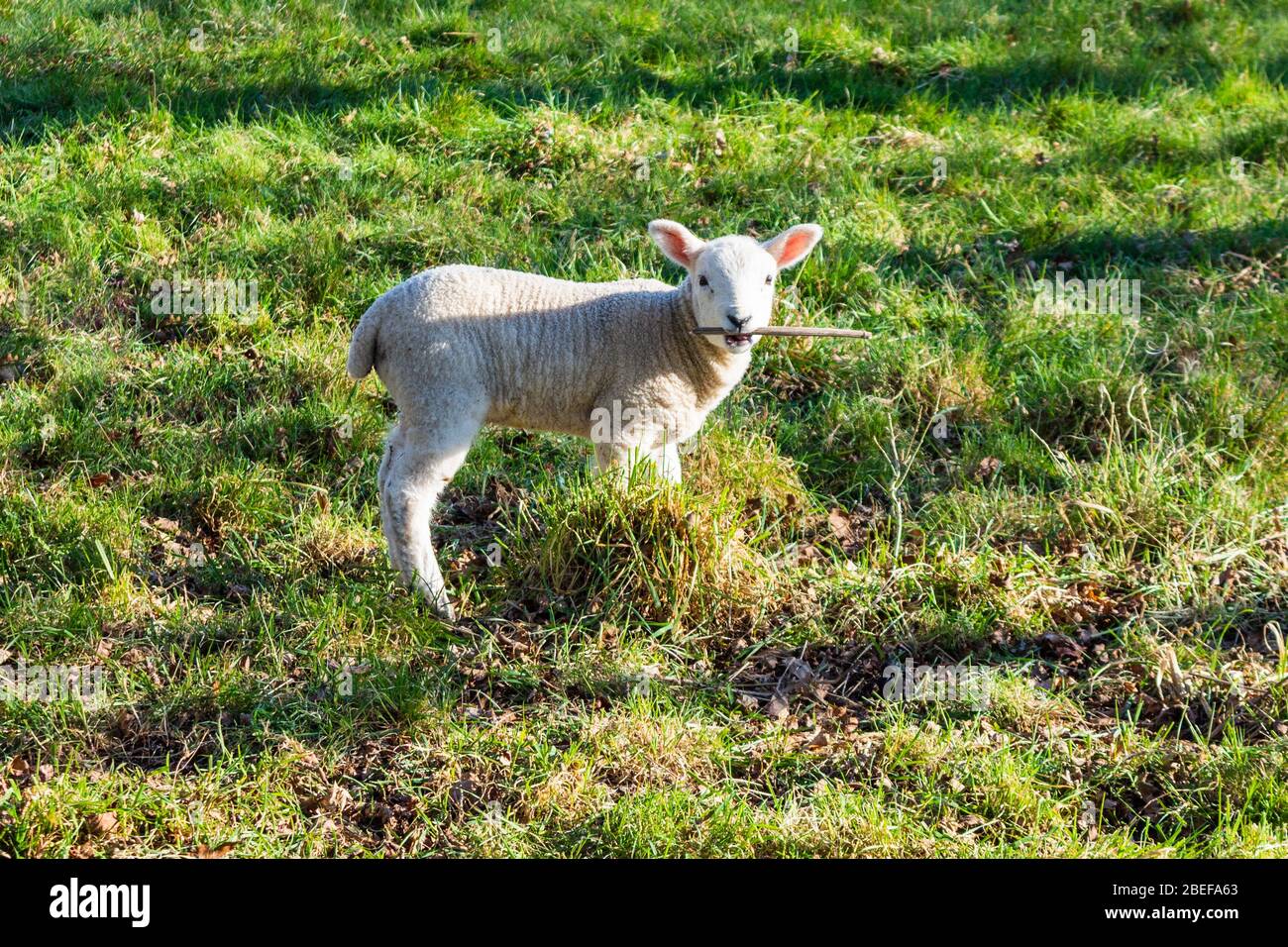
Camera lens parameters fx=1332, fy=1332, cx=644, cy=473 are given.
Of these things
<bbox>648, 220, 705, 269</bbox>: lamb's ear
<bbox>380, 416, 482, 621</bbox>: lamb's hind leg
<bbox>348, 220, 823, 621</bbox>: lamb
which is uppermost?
<bbox>648, 220, 705, 269</bbox>: lamb's ear

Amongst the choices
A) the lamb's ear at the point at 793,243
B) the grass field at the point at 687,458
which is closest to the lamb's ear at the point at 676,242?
the lamb's ear at the point at 793,243

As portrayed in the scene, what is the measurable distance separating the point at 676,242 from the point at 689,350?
434mm

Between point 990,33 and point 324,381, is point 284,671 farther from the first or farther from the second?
point 990,33

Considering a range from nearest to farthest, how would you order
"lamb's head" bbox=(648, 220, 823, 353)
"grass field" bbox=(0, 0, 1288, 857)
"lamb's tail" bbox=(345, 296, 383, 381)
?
1. "grass field" bbox=(0, 0, 1288, 857)
2. "lamb's head" bbox=(648, 220, 823, 353)
3. "lamb's tail" bbox=(345, 296, 383, 381)

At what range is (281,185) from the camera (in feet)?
25.3

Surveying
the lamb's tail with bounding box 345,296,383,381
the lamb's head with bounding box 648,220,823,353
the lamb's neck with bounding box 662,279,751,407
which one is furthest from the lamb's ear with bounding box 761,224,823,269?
the lamb's tail with bounding box 345,296,383,381

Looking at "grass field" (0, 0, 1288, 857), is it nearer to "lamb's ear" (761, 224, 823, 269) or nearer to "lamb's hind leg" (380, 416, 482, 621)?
"lamb's hind leg" (380, 416, 482, 621)

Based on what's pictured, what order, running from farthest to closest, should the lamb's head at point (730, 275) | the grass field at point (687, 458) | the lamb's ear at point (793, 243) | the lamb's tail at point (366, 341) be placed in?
the lamb's ear at point (793, 243)
the lamb's tail at point (366, 341)
the lamb's head at point (730, 275)
the grass field at point (687, 458)

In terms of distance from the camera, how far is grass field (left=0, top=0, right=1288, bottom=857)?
4.42m

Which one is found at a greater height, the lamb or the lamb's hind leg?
the lamb

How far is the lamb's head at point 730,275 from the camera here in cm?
496

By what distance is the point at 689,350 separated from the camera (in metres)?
5.38

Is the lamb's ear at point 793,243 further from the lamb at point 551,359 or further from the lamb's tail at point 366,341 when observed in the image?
the lamb's tail at point 366,341
